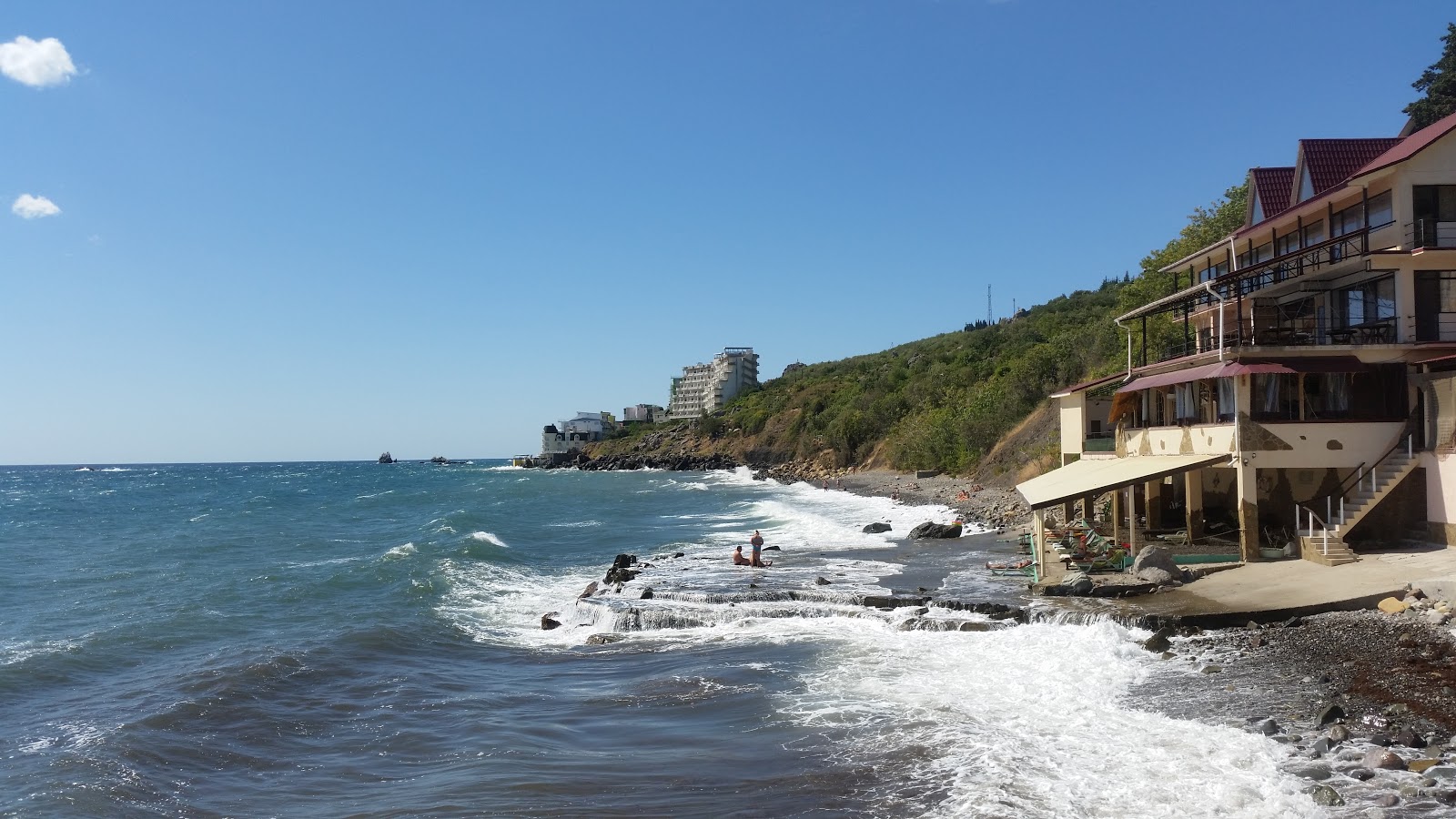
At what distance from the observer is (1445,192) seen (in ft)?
69.7

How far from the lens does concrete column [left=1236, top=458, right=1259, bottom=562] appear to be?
66.8ft

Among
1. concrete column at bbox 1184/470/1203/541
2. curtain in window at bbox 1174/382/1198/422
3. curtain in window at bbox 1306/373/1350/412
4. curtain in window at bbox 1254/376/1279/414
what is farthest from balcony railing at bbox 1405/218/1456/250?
concrete column at bbox 1184/470/1203/541

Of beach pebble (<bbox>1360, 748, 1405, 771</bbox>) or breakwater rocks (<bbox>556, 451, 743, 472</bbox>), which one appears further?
breakwater rocks (<bbox>556, 451, 743, 472</bbox>)

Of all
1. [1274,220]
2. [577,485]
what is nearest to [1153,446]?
[1274,220]

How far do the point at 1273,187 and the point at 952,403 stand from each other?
1777 inches

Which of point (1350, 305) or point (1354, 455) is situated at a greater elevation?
point (1350, 305)

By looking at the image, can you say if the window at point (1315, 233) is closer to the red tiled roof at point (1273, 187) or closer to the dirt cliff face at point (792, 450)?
the red tiled roof at point (1273, 187)

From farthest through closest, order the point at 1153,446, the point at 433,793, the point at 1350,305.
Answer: the point at 1153,446 → the point at 1350,305 → the point at 433,793

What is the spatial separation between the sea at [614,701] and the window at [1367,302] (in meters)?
10.5

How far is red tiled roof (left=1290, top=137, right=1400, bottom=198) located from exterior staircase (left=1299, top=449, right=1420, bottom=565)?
956 cm

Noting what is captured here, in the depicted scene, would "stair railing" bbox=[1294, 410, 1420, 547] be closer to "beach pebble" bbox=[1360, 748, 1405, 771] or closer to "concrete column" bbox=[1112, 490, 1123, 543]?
"concrete column" bbox=[1112, 490, 1123, 543]

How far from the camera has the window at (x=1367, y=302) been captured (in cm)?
2165

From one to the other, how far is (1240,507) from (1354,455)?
2798 mm

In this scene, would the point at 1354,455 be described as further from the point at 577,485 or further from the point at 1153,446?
the point at 577,485
